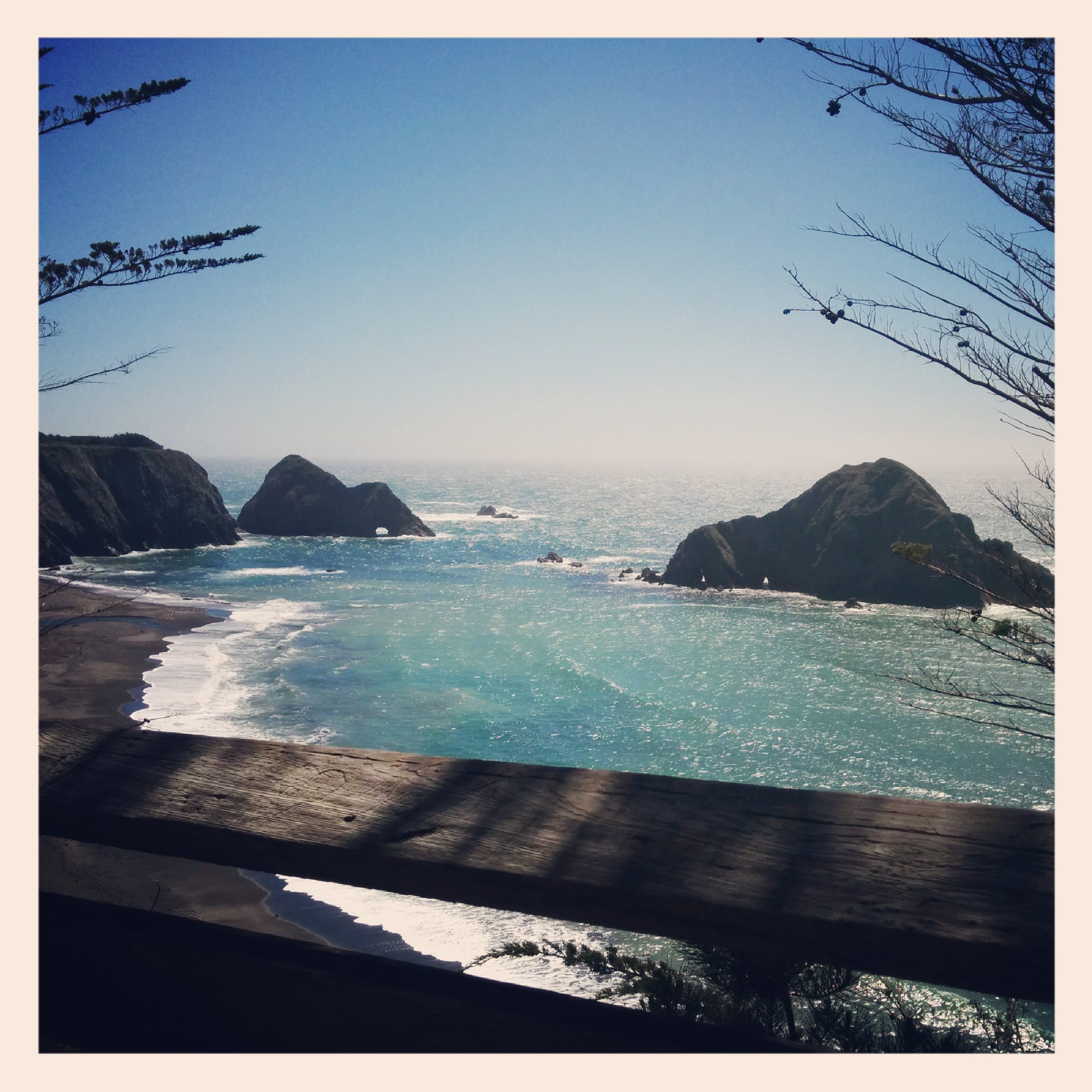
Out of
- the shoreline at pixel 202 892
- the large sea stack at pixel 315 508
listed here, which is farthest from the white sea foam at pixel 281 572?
the shoreline at pixel 202 892

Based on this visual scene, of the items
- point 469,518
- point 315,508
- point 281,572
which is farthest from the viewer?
point 469,518

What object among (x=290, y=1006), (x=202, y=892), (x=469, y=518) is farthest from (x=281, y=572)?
(x=290, y=1006)

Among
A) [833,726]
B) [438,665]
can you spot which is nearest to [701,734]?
[833,726]

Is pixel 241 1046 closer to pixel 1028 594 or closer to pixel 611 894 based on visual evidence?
pixel 611 894

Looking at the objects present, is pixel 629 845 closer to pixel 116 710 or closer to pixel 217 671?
pixel 116 710

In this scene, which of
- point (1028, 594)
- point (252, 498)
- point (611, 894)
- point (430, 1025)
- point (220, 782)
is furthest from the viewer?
point (252, 498)
